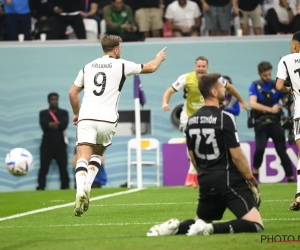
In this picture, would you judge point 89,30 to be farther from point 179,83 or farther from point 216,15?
point 179,83

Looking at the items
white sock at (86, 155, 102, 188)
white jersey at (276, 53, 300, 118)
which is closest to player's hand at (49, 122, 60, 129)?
white sock at (86, 155, 102, 188)

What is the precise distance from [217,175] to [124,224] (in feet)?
6.55

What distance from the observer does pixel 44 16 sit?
23391mm

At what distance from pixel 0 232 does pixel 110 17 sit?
46.6 feet

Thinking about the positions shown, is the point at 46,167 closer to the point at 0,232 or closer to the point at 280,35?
the point at 280,35

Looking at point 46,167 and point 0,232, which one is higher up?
point 0,232

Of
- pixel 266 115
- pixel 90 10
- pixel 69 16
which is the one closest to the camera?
pixel 266 115

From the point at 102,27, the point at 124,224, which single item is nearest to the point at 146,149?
the point at 102,27

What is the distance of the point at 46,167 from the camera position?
22.6 metres

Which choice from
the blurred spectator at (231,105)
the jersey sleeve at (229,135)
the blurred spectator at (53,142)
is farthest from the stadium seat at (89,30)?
the jersey sleeve at (229,135)

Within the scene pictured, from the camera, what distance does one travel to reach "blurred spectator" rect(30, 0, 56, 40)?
915 inches

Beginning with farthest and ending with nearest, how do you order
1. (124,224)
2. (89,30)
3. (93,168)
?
1. (89,30)
2. (93,168)
3. (124,224)

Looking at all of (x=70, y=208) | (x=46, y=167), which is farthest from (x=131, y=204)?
(x=46, y=167)

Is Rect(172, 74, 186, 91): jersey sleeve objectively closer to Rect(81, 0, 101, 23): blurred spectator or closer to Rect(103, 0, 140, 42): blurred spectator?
Rect(103, 0, 140, 42): blurred spectator
